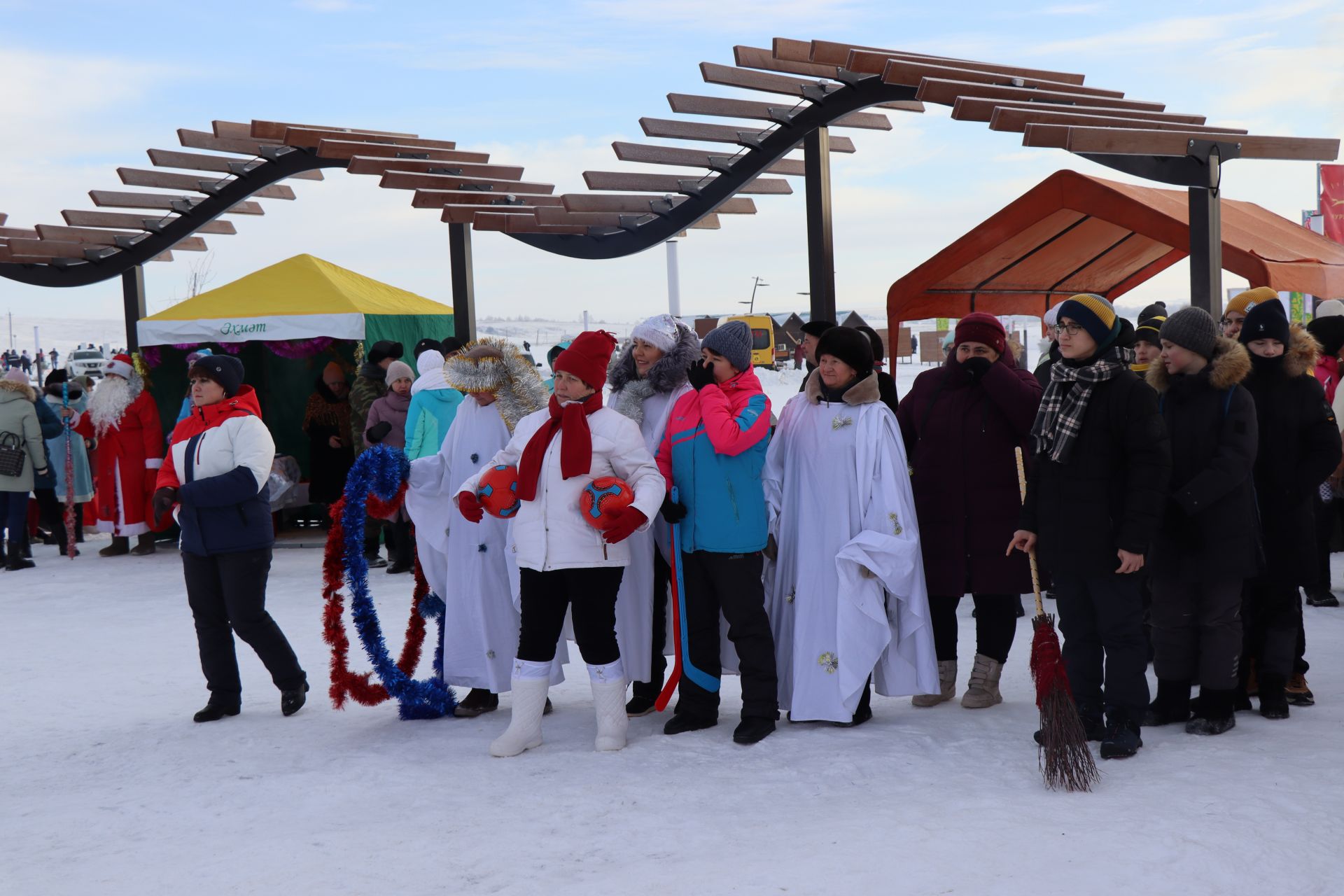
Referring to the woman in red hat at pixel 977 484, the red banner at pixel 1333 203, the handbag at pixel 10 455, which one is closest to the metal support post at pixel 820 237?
the woman in red hat at pixel 977 484

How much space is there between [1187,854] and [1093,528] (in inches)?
47.4

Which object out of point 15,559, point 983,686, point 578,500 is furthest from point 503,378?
point 15,559

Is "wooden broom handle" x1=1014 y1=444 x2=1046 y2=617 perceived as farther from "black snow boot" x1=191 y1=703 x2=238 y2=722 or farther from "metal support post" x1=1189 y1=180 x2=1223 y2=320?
"black snow boot" x1=191 y1=703 x2=238 y2=722

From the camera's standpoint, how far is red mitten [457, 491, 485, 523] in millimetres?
4734

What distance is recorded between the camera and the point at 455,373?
204 inches

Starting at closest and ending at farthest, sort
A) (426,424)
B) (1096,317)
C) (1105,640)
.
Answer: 1. (1096,317)
2. (1105,640)
3. (426,424)

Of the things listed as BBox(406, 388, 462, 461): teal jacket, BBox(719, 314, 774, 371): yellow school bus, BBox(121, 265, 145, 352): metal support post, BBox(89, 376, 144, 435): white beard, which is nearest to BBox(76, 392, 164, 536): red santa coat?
BBox(89, 376, 144, 435): white beard

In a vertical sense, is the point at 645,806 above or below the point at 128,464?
below

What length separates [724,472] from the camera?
4.71 metres

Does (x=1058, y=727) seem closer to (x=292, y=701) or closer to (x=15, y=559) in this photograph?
(x=292, y=701)

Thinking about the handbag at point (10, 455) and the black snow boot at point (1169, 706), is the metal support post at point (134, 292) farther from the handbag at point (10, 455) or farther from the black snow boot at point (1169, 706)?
the black snow boot at point (1169, 706)

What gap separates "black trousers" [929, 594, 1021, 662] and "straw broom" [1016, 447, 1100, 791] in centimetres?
86

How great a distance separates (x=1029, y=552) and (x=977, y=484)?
1.81 ft

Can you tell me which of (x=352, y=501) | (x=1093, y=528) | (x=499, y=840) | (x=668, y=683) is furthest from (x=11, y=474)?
(x=1093, y=528)
